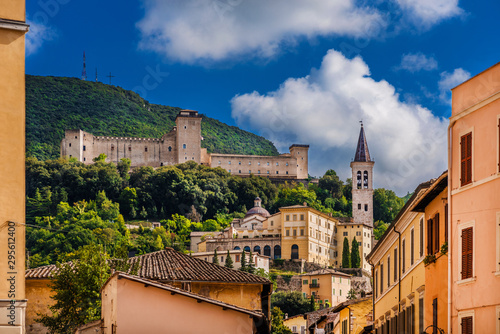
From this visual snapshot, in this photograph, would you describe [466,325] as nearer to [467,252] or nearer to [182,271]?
[467,252]

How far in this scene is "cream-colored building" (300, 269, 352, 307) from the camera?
10850cm

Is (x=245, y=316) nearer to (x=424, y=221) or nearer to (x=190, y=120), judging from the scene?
(x=424, y=221)

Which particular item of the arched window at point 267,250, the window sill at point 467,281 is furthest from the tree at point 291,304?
the window sill at point 467,281

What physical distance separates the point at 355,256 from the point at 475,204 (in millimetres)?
117083

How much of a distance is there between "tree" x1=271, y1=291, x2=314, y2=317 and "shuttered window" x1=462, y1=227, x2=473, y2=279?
80.1 metres

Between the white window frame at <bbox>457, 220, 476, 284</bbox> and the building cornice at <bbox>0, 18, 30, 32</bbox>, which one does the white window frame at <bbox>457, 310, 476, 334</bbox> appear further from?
the building cornice at <bbox>0, 18, 30, 32</bbox>

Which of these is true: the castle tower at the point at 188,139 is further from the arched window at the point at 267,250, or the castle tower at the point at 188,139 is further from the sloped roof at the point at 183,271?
the sloped roof at the point at 183,271

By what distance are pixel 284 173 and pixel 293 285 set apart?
70749mm

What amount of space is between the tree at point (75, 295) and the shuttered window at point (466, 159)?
1482cm

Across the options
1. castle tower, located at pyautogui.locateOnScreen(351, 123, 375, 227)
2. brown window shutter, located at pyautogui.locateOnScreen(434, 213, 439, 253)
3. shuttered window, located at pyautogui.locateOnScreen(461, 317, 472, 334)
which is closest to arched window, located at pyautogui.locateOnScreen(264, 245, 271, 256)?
castle tower, located at pyautogui.locateOnScreen(351, 123, 375, 227)

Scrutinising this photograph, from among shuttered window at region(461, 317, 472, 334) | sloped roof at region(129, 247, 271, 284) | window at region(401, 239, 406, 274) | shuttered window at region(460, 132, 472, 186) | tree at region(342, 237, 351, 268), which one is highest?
shuttered window at region(460, 132, 472, 186)

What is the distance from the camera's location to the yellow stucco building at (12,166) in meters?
15.8

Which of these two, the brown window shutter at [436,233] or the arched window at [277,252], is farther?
the arched window at [277,252]

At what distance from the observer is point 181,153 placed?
607 feet
